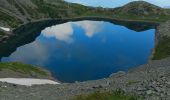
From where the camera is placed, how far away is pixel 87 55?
170 metres

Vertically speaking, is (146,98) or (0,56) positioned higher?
(146,98)

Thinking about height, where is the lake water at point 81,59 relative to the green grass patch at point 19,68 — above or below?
below

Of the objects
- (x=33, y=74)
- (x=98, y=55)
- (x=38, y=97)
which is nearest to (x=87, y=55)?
(x=98, y=55)

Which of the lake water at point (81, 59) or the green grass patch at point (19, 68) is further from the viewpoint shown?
the lake water at point (81, 59)

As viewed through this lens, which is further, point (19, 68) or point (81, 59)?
point (81, 59)

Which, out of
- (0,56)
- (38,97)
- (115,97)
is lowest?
(0,56)

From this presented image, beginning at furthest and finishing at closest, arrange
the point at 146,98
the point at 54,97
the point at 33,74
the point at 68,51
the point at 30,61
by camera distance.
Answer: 1. the point at 68,51
2. the point at 30,61
3. the point at 33,74
4. the point at 54,97
5. the point at 146,98

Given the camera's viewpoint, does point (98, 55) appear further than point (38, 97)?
Yes

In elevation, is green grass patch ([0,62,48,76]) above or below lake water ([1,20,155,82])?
above

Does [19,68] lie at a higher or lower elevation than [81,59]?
higher

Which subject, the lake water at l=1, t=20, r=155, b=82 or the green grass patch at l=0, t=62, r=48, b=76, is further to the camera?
Result: the lake water at l=1, t=20, r=155, b=82

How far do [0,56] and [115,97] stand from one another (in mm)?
146924

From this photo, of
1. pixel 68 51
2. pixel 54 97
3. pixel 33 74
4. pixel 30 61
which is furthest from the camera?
pixel 68 51

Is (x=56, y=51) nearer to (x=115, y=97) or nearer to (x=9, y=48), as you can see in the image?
(x=9, y=48)
